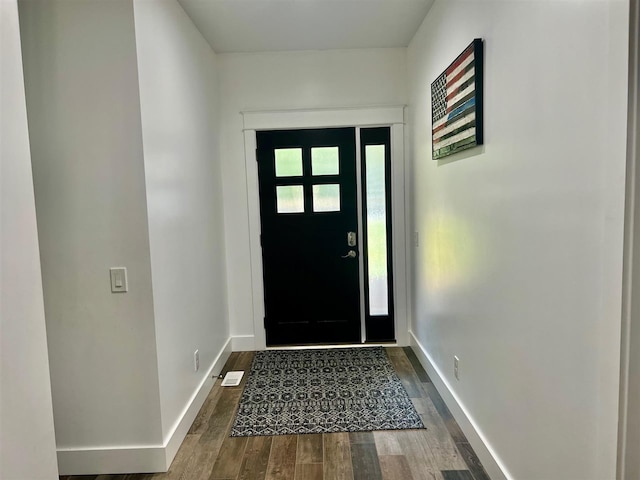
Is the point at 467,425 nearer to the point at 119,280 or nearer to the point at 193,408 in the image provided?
the point at 193,408

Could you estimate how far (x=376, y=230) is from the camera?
3.67 metres

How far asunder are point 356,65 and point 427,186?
133cm

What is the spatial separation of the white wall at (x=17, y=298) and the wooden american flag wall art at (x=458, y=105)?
1.79 m

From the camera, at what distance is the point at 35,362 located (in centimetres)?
122

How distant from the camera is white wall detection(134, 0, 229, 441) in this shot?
206 centimetres

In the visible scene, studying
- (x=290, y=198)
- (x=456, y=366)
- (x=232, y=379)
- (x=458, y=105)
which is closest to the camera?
(x=458, y=105)

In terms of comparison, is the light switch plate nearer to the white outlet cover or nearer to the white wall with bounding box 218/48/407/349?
the white outlet cover

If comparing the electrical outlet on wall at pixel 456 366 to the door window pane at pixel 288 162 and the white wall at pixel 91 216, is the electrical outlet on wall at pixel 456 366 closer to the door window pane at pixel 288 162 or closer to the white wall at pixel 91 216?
the white wall at pixel 91 216

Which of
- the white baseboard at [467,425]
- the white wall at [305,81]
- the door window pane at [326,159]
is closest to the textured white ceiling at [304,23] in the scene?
the white wall at [305,81]

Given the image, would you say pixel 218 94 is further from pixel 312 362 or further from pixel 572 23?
pixel 572 23

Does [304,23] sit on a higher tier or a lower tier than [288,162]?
higher

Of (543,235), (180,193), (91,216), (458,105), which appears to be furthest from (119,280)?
(458,105)

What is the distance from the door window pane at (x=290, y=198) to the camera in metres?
3.63

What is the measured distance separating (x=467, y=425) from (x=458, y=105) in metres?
1.73
